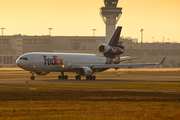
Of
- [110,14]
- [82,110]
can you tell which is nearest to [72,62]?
[82,110]

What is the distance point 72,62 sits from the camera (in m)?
61.8

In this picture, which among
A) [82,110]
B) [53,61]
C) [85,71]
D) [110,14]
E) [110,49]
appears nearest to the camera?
[82,110]

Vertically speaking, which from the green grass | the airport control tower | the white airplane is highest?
the airport control tower

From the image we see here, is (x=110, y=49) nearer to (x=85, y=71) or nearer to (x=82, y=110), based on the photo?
(x=85, y=71)

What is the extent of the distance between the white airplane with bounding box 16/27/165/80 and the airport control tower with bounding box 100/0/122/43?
10294 centimetres

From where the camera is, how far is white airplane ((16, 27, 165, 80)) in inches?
2210

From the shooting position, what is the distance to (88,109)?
22609 mm

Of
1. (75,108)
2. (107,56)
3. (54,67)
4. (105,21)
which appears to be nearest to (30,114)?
(75,108)

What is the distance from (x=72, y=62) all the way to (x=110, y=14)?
379 ft

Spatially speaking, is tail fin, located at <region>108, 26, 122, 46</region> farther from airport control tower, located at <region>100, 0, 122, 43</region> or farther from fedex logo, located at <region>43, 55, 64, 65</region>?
airport control tower, located at <region>100, 0, 122, 43</region>

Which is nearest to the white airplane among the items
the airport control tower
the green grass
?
the green grass

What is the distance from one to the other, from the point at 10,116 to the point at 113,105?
821 cm

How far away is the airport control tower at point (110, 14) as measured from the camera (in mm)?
173250

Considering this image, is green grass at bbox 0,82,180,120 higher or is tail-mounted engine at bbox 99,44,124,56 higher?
tail-mounted engine at bbox 99,44,124,56
